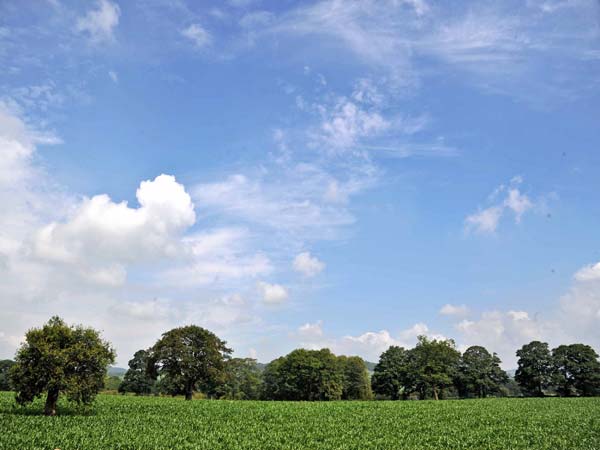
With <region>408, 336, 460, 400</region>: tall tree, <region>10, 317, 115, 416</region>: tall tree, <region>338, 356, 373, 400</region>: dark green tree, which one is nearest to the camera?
<region>10, 317, 115, 416</region>: tall tree

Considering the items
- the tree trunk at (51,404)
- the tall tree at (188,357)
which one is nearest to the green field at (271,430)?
the tree trunk at (51,404)

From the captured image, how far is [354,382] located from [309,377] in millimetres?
20976

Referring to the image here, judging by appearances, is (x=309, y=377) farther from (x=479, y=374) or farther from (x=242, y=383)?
(x=479, y=374)

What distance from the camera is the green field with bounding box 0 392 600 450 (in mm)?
22250

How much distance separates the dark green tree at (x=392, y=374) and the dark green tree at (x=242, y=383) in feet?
105

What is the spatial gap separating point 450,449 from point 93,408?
1096 inches

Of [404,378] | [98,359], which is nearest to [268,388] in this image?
[404,378]

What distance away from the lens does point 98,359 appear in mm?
29891

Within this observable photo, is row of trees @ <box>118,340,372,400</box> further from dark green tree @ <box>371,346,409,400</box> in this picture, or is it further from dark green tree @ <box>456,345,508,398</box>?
dark green tree @ <box>456,345,508,398</box>

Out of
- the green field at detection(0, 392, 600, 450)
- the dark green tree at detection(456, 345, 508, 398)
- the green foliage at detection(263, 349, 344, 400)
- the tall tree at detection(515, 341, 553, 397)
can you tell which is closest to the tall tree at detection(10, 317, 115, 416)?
the green field at detection(0, 392, 600, 450)

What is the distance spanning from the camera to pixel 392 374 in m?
96.7

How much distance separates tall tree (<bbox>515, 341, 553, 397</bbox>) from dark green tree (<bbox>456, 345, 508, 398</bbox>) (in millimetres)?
4234

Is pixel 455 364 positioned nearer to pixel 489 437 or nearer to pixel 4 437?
pixel 489 437

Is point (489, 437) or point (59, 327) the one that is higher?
point (59, 327)
